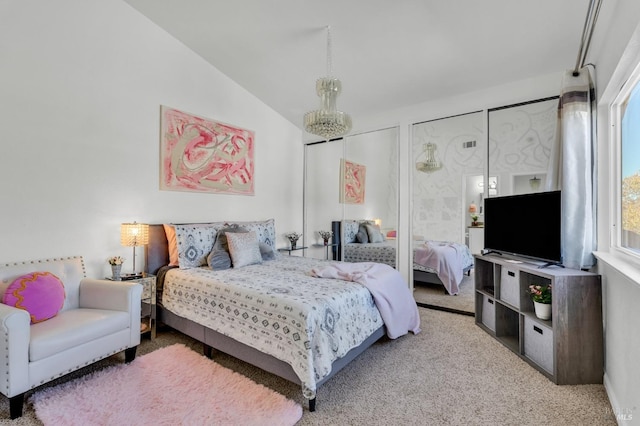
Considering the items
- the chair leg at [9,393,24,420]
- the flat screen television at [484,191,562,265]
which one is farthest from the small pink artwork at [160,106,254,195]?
the flat screen television at [484,191,562,265]

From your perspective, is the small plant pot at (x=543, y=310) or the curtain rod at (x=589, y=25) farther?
the small plant pot at (x=543, y=310)

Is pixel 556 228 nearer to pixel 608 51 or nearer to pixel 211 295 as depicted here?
→ pixel 608 51

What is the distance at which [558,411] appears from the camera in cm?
182

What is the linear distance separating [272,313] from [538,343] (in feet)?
6.70

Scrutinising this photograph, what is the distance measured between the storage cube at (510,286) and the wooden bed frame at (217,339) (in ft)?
3.84

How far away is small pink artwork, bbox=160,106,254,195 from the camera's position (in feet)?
11.2

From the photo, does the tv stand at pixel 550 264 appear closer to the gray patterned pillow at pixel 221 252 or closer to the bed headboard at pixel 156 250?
the gray patterned pillow at pixel 221 252

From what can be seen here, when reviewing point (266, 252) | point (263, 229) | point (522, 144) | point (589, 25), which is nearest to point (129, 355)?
point (266, 252)

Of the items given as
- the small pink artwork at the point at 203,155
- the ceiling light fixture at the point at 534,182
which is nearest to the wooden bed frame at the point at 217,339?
the small pink artwork at the point at 203,155

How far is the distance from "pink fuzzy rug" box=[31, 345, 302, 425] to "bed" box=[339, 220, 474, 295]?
2.57m

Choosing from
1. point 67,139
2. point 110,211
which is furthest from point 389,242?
point 67,139

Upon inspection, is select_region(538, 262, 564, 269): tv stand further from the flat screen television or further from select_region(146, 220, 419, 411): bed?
select_region(146, 220, 419, 411): bed

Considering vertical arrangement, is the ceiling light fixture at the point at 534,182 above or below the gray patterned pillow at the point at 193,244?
above

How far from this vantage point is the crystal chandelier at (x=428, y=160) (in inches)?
150
